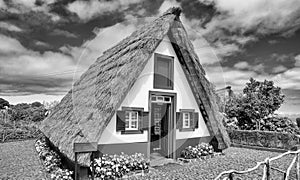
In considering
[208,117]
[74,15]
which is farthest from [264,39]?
[74,15]

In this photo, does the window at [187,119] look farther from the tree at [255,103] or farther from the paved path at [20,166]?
the tree at [255,103]

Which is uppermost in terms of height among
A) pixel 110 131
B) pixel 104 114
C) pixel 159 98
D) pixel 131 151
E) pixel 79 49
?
pixel 79 49

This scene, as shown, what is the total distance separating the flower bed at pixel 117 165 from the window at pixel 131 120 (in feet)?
2.74

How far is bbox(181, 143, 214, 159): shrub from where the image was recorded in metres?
7.29

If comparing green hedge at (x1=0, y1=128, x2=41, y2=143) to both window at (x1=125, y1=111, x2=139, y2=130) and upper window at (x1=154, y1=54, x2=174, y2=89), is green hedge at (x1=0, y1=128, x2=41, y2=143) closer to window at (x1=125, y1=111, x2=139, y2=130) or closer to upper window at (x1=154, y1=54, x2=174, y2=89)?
window at (x1=125, y1=111, x2=139, y2=130)

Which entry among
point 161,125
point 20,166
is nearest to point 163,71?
point 161,125

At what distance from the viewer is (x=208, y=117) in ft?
26.0

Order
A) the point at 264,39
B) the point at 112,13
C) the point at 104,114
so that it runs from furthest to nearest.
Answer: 1. the point at 264,39
2. the point at 112,13
3. the point at 104,114

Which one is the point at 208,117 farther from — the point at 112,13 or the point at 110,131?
the point at 112,13

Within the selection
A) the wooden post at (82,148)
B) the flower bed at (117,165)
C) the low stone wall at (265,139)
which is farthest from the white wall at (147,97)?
the low stone wall at (265,139)

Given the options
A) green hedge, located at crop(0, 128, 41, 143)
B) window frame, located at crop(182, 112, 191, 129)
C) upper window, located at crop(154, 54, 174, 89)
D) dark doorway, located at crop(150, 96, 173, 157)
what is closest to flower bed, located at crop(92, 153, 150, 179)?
dark doorway, located at crop(150, 96, 173, 157)

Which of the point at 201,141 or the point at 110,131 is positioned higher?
the point at 110,131

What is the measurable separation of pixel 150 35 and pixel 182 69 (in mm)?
1799

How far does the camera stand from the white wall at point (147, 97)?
233 inches
